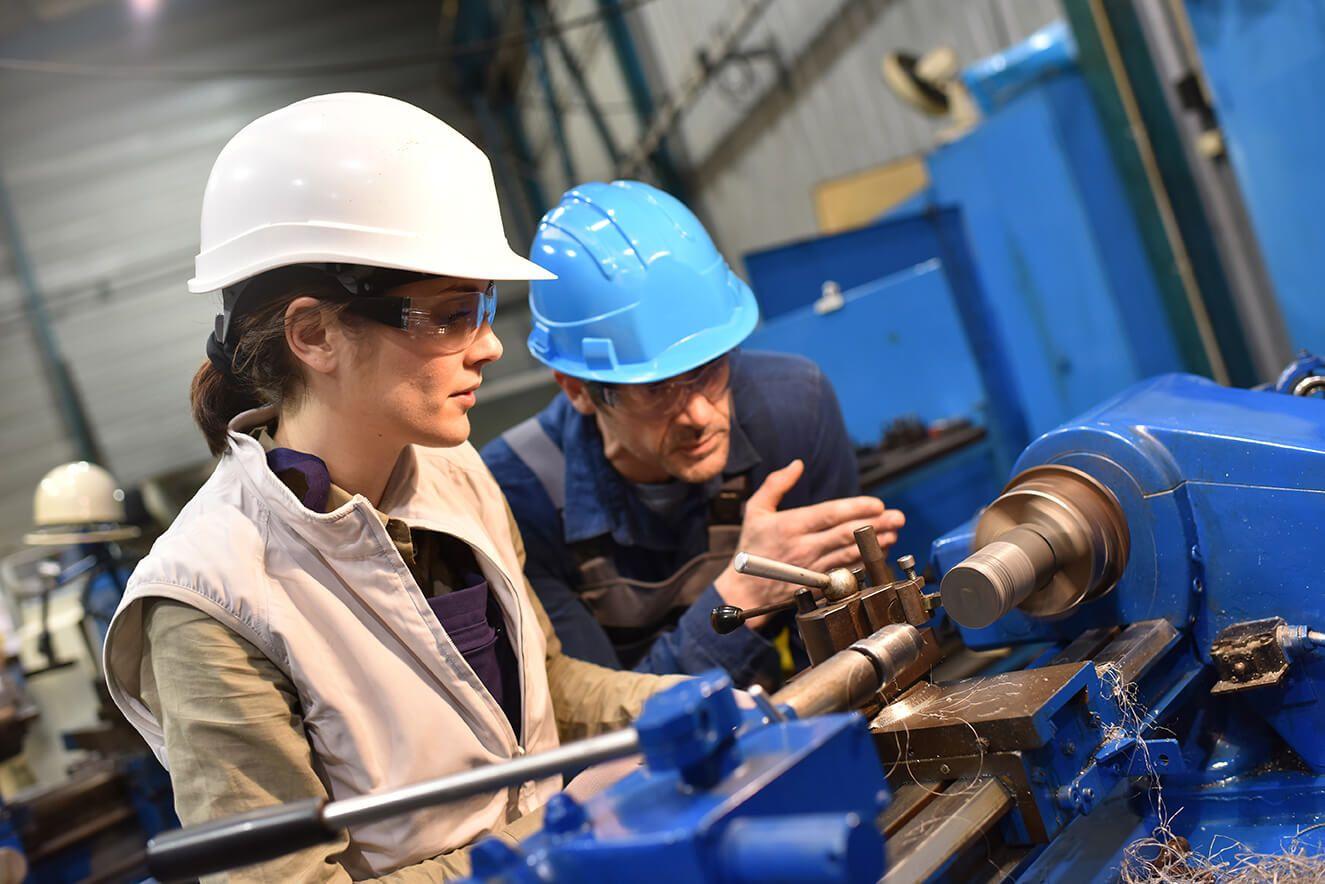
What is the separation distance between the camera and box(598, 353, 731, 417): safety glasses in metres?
1.54

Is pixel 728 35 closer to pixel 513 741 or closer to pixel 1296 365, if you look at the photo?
pixel 1296 365

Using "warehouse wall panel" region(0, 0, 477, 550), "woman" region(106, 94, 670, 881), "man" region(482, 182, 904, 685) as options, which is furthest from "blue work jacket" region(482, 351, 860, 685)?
"warehouse wall panel" region(0, 0, 477, 550)

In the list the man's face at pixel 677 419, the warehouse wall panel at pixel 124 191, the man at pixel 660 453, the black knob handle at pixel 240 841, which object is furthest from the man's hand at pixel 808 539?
the warehouse wall panel at pixel 124 191

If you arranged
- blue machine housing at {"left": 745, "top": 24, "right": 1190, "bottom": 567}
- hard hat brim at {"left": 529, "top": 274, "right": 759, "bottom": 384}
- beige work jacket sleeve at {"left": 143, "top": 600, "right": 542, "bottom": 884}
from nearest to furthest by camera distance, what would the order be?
beige work jacket sleeve at {"left": 143, "top": 600, "right": 542, "bottom": 884} → hard hat brim at {"left": 529, "top": 274, "right": 759, "bottom": 384} → blue machine housing at {"left": 745, "top": 24, "right": 1190, "bottom": 567}

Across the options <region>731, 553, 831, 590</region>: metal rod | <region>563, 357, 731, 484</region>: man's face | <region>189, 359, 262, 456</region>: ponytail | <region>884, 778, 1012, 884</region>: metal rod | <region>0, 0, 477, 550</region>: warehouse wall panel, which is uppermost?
<region>0, 0, 477, 550</region>: warehouse wall panel

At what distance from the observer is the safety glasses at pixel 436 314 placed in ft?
→ 3.48

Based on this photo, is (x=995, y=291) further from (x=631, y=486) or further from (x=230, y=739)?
(x=230, y=739)

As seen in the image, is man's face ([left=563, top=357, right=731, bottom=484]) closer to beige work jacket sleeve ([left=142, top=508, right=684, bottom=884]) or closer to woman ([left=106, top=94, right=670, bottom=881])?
woman ([left=106, top=94, right=670, bottom=881])

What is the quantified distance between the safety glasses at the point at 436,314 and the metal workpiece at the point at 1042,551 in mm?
519

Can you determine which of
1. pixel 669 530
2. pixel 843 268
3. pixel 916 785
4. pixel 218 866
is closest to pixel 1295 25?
pixel 843 268

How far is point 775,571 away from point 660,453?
63 centimetres

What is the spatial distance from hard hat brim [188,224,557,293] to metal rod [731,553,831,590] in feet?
1.27

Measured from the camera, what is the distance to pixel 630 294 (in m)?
1.53

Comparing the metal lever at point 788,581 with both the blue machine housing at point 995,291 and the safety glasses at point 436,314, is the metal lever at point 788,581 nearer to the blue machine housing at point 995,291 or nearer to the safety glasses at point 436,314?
the safety glasses at point 436,314
